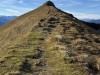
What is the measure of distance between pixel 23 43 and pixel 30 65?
976 centimetres

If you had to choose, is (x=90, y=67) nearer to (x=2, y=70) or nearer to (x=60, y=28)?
(x=2, y=70)

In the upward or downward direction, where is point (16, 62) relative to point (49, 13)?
downward

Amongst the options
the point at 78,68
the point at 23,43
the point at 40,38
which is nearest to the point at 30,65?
the point at 78,68

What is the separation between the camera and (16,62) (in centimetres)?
2805

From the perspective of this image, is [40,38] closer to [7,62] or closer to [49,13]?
[7,62]

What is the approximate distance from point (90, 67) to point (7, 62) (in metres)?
8.72

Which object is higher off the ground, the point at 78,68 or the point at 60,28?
the point at 60,28

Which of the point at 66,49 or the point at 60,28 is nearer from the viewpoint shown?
the point at 66,49

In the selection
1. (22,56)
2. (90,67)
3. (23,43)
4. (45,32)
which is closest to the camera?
(90,67)

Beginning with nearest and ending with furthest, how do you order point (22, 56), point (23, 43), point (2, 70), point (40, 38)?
point (2, 70) < point (22, 56) < point (23, 43) < point (40, 38)

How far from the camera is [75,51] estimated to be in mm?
32812

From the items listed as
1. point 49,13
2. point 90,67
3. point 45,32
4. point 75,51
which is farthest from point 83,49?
point 49,13

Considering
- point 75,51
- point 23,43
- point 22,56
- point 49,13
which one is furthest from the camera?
point 49,13

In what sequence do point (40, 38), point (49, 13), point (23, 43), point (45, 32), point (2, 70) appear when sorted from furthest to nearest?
point (49, 13)
point (45, 32)
point (40, 38)
point (23, 43)
point (2, 70)
